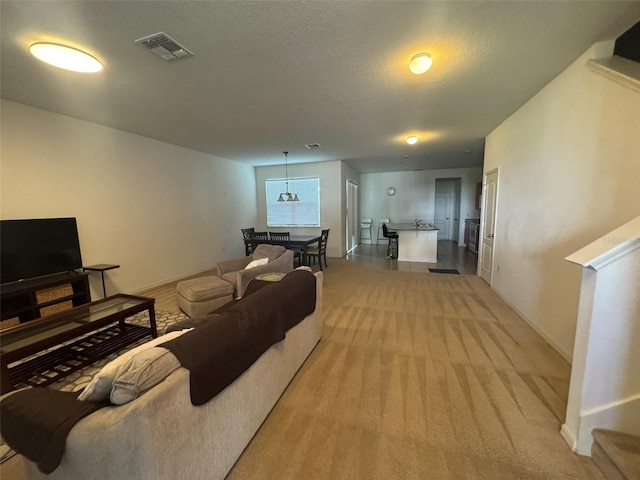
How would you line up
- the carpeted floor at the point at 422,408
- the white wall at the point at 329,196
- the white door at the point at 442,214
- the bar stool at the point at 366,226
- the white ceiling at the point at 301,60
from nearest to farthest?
the carpeted floor at the point at 422,408
the white ceiling at the point at 301,60
the white wall at the point at 329,196
the bar stool at the point at 366,226
the white door at the point at 442,214

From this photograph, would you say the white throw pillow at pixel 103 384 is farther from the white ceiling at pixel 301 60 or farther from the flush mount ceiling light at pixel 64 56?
the flush mount ceiling light at pixel 64 56

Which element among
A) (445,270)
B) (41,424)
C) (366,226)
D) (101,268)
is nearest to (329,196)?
(366,226)

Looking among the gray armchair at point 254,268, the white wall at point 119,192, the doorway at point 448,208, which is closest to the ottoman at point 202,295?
the gray armchair at point 254,268

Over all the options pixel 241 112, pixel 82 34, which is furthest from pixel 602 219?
pixel 82 34

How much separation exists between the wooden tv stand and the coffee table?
0.87 meters

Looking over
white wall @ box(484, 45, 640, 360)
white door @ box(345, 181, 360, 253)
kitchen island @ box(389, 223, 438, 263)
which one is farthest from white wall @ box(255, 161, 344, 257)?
white wall @ box(484, 45, 640, 360)

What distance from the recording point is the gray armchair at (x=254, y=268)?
3.38 metres

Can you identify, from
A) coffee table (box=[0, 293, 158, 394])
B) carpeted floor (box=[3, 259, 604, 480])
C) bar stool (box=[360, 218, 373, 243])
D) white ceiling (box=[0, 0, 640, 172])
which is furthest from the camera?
bar stool (box=[360, 218, 373, 243])

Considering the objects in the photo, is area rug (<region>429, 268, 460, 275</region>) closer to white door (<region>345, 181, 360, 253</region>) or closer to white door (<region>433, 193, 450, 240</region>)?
white door (<region>345, 181, 360, 253</region>)

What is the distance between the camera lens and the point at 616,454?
1.34 metres

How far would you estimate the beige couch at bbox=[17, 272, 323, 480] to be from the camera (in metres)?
0.88

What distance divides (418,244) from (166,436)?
6471mm

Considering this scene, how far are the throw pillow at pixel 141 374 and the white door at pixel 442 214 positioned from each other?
10.1 metres

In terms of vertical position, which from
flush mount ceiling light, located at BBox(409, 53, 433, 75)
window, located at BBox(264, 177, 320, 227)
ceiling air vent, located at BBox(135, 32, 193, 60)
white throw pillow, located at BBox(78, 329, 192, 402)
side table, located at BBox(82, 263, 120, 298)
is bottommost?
side table, located at BBox(82, 263, 120, 298)
